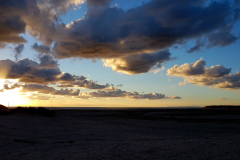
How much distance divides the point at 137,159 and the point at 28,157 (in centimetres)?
510

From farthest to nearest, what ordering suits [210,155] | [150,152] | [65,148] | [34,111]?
[34,111], [65,148], [150,152], [210,155]

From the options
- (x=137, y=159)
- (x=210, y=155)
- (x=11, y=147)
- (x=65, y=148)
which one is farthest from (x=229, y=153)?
(x=11, y=147)

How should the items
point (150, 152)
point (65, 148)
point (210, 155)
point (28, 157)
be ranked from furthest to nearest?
point (65, 148) → point (150, 152) → point (210, 155) → point (28, 157)

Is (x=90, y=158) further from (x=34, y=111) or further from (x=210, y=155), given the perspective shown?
(x=34, y=111)

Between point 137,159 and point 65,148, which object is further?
point 65,148

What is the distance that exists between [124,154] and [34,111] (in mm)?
27788

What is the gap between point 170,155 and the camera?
33.4 feet

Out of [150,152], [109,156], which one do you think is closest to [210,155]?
[150,152]

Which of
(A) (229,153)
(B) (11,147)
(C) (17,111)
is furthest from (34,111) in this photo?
(A) (229,153)

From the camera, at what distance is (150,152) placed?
10.9m

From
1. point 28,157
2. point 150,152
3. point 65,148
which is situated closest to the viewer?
point 28,157

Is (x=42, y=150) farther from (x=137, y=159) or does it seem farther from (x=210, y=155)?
(x=210, y=155)

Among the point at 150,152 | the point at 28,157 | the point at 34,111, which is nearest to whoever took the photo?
the point at 28,157

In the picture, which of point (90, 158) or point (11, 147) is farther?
point (11, 147)
